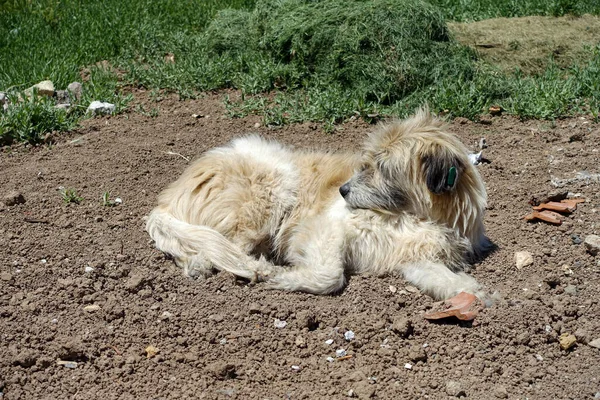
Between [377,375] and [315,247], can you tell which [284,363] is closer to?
[377,375]

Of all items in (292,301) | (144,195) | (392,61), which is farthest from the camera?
(392,61)

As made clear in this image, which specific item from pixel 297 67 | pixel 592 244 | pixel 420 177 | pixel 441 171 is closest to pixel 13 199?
pixel 420 177

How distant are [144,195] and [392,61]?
3416mm

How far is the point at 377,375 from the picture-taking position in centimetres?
449

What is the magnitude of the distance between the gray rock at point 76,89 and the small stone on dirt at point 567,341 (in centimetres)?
607

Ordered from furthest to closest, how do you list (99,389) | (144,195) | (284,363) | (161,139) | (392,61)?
(392,61) → (161,139) → (144,195) → (284,363) → (99,389)

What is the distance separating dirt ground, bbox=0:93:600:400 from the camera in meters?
4.38

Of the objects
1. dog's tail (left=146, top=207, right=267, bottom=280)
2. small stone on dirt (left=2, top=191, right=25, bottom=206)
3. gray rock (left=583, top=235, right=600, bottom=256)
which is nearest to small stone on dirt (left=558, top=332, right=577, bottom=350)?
gray rock (left=583, top=235, right=600, bottom=256)

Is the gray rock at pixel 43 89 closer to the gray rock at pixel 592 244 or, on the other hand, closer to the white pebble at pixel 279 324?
the white pebble at pixel 279 324

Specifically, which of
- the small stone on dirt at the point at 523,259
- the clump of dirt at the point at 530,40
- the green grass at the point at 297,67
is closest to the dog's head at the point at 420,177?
the small stone on dirt at the point at 523,259

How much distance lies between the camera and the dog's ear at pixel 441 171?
208 inches

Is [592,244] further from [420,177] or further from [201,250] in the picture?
[201,250]

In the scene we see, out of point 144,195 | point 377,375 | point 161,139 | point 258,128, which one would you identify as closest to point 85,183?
point 144,195

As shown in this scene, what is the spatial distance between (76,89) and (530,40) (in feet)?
19.0
